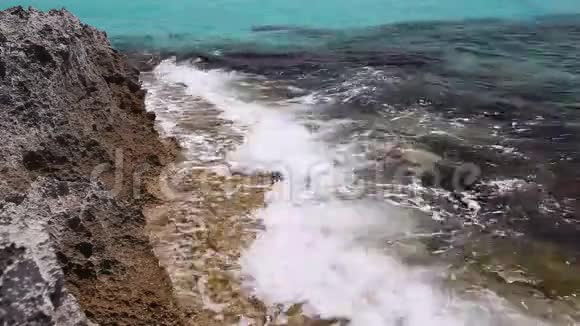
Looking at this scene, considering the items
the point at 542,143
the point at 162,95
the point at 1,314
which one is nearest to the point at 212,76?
the point at 162,95

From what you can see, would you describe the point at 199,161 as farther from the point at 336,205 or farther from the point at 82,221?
the point at 82,221

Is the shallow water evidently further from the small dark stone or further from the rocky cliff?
the small dark stone

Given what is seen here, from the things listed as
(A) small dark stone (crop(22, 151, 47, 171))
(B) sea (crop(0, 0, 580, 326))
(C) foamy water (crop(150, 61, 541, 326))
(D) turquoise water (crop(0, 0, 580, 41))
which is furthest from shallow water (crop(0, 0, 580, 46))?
(A) small dark stone (crop(22, 151, 47, 171))

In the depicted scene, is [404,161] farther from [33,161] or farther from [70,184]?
[33,161]

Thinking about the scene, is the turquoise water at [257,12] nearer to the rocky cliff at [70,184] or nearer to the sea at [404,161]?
the sea at [404,161]

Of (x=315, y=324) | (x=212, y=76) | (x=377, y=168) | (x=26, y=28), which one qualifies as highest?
(x=26, y=28)
